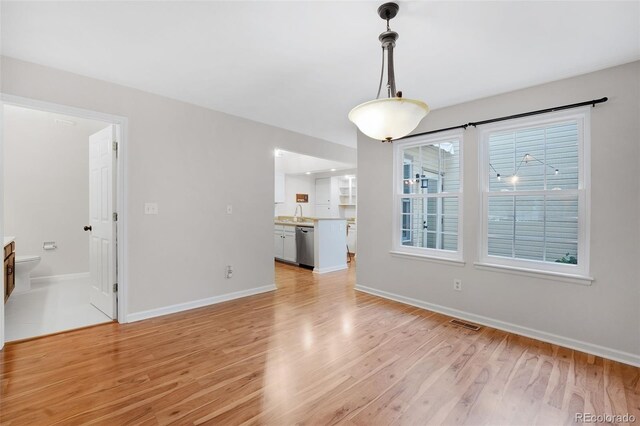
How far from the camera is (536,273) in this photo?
9.25 ft

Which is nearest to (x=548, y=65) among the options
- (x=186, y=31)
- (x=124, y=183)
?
(x=186, y=31)

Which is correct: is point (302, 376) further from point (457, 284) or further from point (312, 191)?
point (312, 191)

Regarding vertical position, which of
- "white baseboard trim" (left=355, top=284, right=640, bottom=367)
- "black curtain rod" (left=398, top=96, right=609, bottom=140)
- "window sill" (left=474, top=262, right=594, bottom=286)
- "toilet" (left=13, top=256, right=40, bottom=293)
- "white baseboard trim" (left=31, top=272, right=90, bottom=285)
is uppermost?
"black curtain rod" (left=398, top=96, right=609, bottom=140)

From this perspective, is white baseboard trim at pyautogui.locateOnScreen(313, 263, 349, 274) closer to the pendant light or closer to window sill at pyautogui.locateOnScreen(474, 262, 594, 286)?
window sill at pyautogui.locateOnScreen(474, 262, 594, 286)

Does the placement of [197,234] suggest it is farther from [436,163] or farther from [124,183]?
[436,163]

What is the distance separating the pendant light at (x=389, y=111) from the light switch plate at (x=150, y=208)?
8.31 ft

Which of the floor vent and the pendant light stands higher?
the pendant light

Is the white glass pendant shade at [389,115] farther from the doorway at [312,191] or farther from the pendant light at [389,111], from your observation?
the doorway at [312,191]

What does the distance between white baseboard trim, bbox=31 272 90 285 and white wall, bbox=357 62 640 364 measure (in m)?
5.45

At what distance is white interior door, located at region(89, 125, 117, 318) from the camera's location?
3.10m

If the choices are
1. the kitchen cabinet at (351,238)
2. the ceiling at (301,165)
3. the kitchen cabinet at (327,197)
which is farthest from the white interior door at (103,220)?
the kitchen cabinet at (327,197)

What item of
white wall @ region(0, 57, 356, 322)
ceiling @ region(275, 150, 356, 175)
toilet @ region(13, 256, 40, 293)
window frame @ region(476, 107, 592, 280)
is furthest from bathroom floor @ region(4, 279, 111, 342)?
ceiling @ region(275, 150, 356, 175)

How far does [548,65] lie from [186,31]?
298 centimetres

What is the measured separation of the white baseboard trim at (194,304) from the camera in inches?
123
